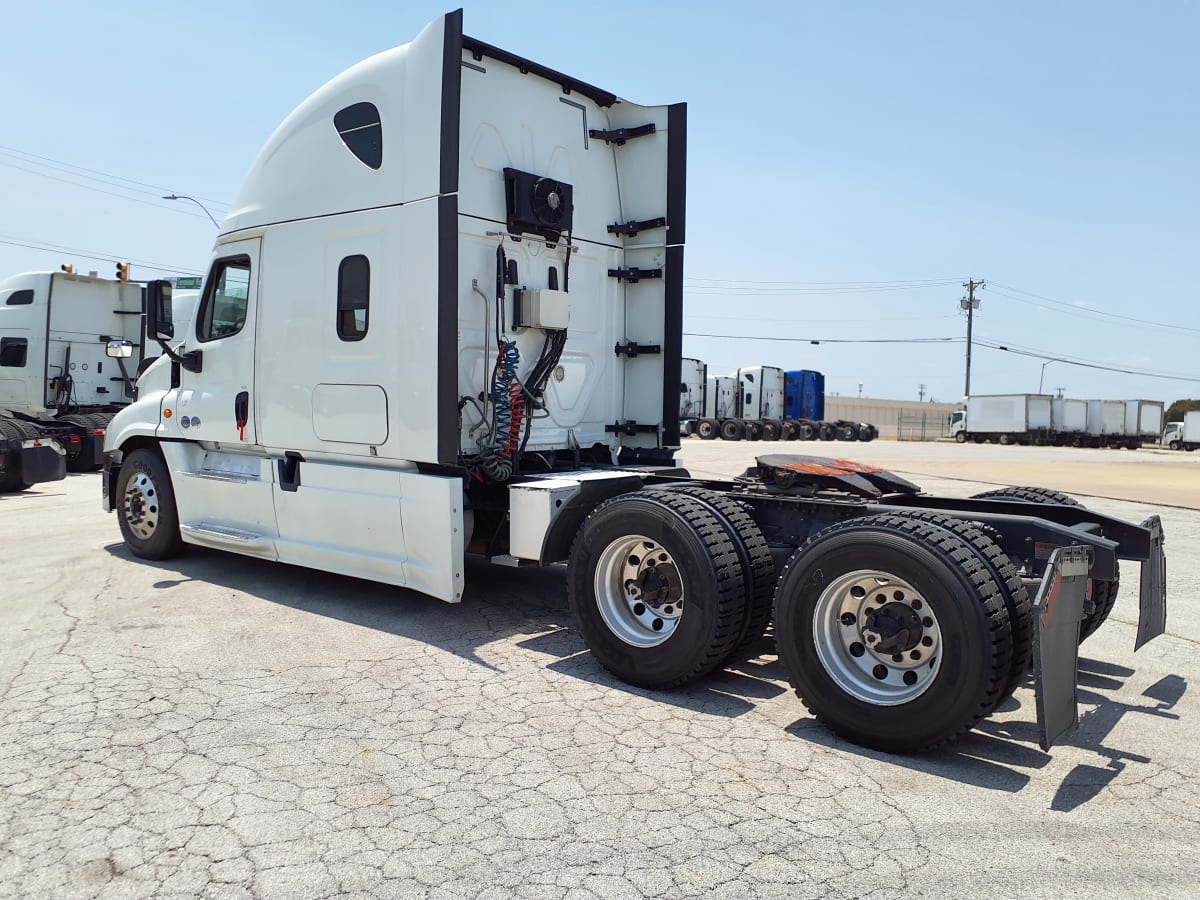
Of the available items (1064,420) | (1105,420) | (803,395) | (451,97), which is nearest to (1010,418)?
(1064,420)

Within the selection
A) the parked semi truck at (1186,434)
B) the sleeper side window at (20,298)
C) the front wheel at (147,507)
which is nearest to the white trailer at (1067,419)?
the parked semi truck at (1186,434)

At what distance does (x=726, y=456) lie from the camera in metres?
26.4

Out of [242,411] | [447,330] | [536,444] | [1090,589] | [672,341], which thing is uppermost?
[672,341]

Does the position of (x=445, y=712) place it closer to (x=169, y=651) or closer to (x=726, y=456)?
(x=169, y=651)

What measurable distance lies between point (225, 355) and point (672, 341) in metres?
3.69

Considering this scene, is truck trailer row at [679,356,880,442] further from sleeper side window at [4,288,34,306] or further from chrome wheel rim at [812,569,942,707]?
chrome wheel rim at [812,569,942,707]

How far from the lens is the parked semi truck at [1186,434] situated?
5434 centimetres

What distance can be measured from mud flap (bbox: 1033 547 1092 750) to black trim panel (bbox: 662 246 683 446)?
3.83 m

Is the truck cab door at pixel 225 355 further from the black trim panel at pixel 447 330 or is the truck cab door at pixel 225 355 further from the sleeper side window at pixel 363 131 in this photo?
the black trim panel at pixel 447 330

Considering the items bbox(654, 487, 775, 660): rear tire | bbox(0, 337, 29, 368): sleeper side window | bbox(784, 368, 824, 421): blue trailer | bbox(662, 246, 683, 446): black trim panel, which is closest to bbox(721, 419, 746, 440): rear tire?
bbox(784, 368, 824, 421): blue trailer

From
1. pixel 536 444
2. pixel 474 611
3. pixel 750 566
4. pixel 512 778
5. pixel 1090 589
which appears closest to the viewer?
pixel 512 778

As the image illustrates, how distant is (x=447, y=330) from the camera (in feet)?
18.8

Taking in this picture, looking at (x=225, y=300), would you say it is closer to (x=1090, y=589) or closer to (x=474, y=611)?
(x=474, y=611)

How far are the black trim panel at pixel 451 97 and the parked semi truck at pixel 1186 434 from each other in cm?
6088
